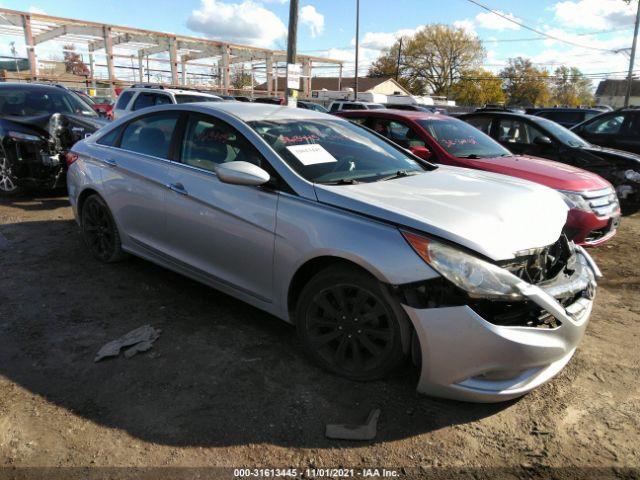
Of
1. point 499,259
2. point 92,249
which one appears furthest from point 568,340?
point 92,249

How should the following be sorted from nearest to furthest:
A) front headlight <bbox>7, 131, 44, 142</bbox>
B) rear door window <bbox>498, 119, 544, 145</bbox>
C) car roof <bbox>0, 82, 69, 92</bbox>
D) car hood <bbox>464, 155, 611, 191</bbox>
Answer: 1. car hood <bbox>464, 155, 611, 191</bbox>
2. front headlight <bbox>7, 131, 44, 142</bbox>
3. car roof <bbox>0, 82, 69, 92</bbox>
4. rear door window <bbox>498, 119, 544, 145</bbox>

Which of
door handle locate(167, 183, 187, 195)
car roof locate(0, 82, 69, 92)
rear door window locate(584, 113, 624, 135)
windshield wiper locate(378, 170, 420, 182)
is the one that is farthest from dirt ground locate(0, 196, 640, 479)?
rear door window locate(584, 113, 624, 135)

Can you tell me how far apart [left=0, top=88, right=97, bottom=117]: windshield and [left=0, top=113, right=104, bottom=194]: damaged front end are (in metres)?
0.49

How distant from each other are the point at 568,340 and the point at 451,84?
74.3 metres

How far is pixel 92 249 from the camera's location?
193 inches

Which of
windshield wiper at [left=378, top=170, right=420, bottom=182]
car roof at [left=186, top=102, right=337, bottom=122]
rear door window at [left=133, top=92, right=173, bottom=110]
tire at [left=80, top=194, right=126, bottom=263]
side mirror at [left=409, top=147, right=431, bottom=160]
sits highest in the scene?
car roof at [left=186, top=102, right=337, bottom=122]

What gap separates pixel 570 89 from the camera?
87.5 m

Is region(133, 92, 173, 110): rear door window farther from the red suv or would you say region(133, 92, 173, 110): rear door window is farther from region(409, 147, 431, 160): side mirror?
region(409, 147, 431, 160): side mirror

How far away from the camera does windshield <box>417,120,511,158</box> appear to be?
20.0 ft

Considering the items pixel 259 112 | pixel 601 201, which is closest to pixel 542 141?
pixel 601 201

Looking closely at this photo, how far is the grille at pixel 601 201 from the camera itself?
17.2 ft

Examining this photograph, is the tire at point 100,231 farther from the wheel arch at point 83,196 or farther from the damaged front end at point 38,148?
the damaged front end at point 38,148

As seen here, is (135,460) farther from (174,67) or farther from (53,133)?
(174,67)

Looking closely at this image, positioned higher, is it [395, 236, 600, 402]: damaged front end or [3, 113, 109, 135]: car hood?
[3, 113, 109, 135]: car hood
